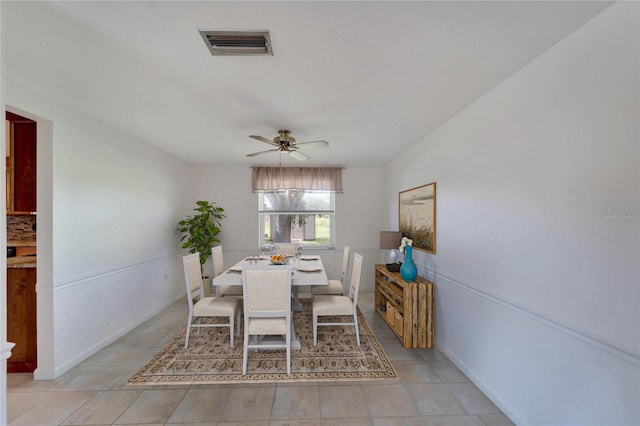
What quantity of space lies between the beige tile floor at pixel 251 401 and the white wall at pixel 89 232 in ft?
1.20

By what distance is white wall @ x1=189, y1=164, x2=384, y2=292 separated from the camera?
17.1 feet

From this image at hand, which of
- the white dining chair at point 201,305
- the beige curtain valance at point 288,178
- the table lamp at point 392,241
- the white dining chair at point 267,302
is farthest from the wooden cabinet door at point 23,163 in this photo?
the table lamp at point 392,241

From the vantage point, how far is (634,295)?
1238 millimetres

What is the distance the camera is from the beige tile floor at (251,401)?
1.93 m

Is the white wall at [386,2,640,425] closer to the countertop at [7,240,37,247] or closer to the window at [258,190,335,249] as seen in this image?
the window at [258,190,335,249]

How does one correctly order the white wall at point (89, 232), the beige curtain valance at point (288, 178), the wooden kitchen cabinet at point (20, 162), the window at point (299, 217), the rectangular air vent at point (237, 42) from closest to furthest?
1. the rectangular air vent at point (237, 42)
2. the white wall at point (89, 232)
3. the wooden kitchen cabinet at point (20, 162)
4. the beige curtain valance at point (288, 178)
5. the window at point (299, 217)

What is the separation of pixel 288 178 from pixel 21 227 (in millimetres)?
3654

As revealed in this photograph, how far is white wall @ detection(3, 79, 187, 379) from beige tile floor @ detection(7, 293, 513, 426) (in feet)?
1.20

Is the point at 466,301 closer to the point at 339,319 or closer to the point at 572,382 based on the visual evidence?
the point at 572,382

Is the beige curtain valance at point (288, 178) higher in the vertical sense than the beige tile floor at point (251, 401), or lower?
higher

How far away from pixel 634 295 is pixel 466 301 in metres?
1.31

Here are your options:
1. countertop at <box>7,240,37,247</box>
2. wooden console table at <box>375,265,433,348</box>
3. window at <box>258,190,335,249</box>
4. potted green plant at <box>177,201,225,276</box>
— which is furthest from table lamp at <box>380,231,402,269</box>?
countertop at <box>7,240,37,247</box>

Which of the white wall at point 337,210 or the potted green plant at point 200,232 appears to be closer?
the potted green plant at point 200,232

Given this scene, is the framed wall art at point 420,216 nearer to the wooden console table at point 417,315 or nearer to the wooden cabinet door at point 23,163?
the wooden console table at point 417,315
